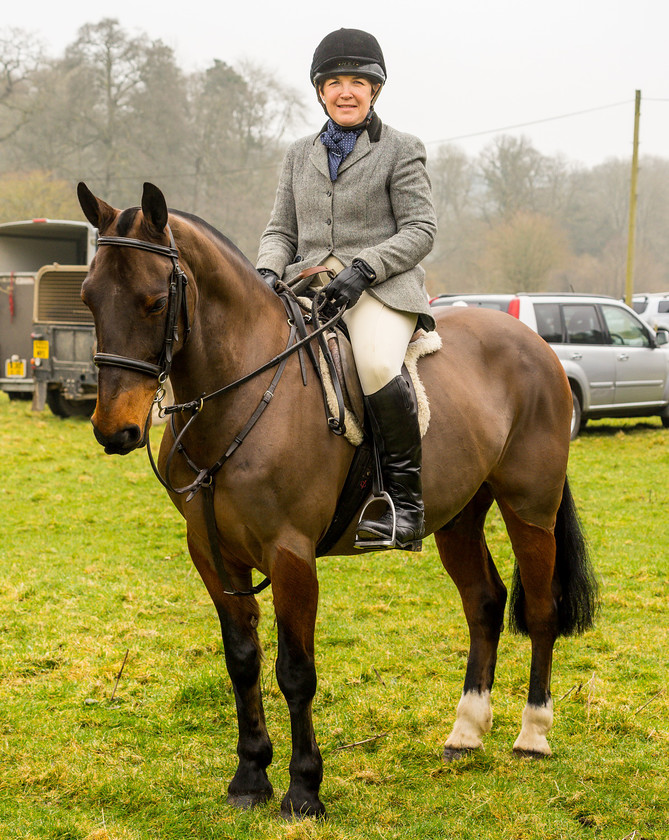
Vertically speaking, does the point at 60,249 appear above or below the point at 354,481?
above

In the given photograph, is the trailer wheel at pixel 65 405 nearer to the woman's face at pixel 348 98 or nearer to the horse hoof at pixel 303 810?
the woman's face at pixel 348 98

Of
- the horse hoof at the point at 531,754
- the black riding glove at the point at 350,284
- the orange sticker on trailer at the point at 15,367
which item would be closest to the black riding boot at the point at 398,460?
the black riding glove at the point at 350,284

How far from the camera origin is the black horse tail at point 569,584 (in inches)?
169

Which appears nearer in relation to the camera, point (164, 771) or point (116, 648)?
point (164, 771)

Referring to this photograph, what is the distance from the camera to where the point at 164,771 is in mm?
3648

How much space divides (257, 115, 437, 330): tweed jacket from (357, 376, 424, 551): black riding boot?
430 millimetres

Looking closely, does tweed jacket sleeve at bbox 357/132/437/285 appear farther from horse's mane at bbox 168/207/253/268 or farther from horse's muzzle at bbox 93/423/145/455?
horse's muzzle at bbox 93/423/145/455

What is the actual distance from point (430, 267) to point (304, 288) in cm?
4190

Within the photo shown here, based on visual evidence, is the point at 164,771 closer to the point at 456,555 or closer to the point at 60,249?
the point at 456,555

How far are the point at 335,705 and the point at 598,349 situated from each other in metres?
9.98

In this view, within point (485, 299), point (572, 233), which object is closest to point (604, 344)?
point (485, 299)

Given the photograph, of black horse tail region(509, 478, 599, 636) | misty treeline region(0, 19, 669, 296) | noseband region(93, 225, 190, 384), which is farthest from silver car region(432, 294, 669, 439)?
misty treeline region(0, 19, 669, 296)

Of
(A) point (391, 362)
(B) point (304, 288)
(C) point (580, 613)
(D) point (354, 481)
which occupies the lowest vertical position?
(C) point (580, 613)

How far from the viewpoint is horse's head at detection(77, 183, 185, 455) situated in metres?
2.58
